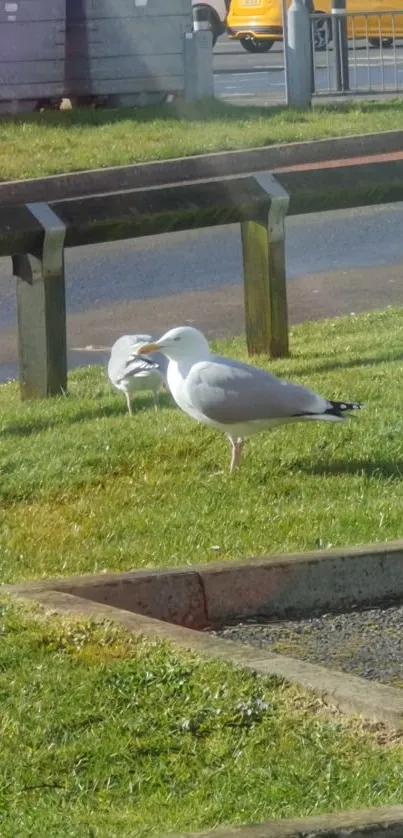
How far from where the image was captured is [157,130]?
18812 millimetres

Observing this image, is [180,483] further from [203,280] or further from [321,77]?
[321,77]

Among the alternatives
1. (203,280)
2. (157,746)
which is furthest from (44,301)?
(203,280)

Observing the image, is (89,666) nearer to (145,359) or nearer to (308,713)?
(308,713)

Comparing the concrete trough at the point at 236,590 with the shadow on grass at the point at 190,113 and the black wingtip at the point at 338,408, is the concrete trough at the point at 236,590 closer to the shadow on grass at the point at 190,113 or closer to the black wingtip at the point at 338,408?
the black wingtip at the point at 338,408

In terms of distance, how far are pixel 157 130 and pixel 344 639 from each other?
14.9 meters

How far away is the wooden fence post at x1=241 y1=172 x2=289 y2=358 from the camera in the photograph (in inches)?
327

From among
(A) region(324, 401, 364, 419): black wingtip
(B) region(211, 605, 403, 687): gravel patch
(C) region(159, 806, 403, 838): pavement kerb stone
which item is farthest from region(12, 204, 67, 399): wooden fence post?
(C) region(159, 806, 403, 838): pavement kerb stone

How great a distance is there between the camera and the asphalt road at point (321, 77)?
75.2 ft

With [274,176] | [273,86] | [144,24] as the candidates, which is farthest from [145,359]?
[273,86]

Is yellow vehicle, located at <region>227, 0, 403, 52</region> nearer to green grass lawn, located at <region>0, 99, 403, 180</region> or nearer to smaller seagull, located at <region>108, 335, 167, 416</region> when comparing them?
green grass lawn, located at <region>0, 99, 403, 180</region>

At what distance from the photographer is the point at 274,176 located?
8.45 meters

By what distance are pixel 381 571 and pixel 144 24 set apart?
673 inches

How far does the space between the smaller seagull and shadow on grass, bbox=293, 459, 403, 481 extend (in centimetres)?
107

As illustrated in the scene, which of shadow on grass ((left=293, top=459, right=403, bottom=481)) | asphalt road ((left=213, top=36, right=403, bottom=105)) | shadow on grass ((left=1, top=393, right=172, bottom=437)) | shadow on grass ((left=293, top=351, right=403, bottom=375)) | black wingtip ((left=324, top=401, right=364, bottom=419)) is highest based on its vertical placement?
black wingtip ((left=324, top=401, right=364, bottom=419))
